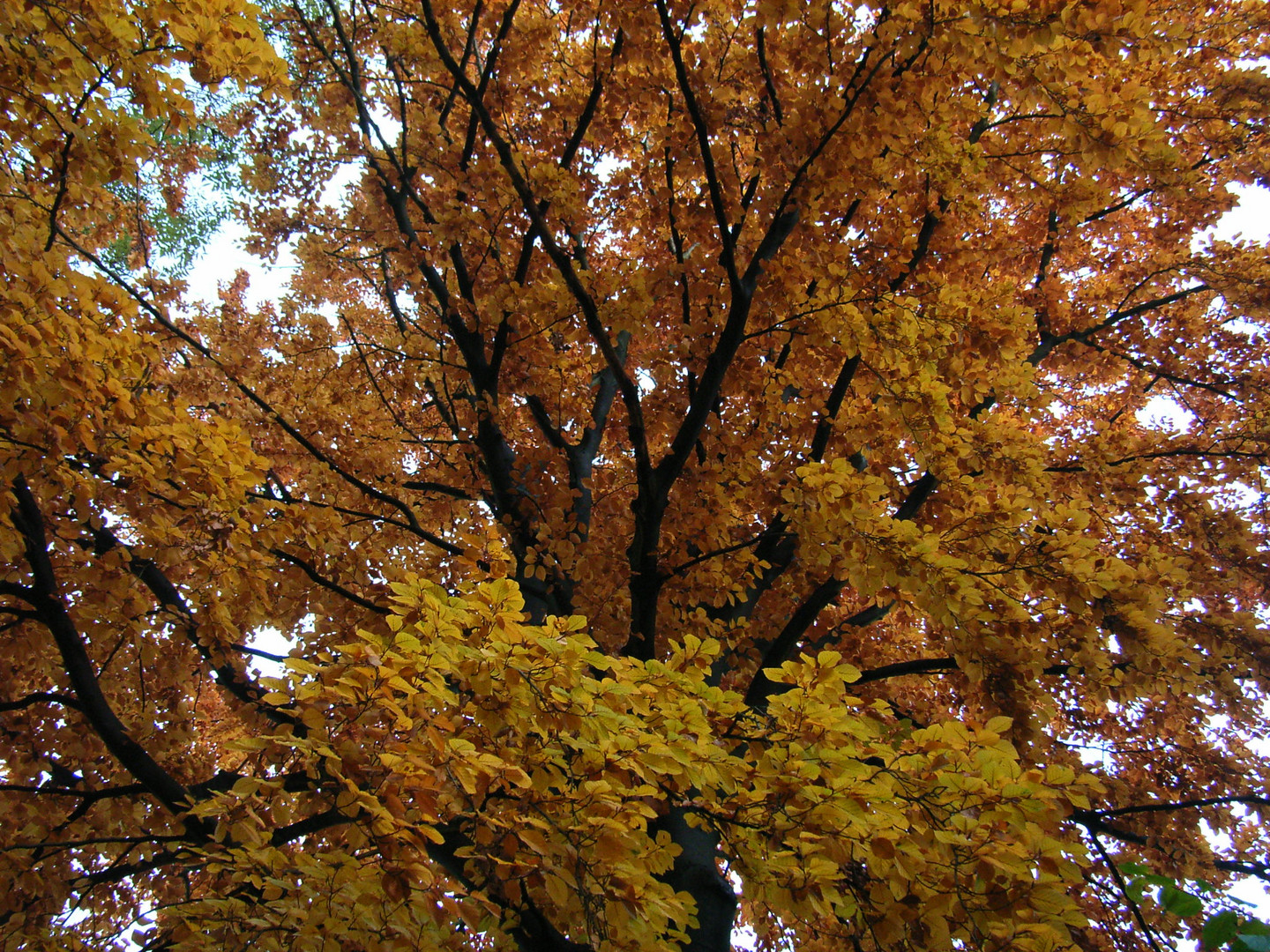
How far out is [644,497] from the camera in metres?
4.05

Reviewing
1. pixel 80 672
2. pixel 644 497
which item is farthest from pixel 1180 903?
pixel 80 672

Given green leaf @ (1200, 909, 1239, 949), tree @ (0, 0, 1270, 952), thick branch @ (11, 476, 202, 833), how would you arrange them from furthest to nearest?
thick branch @ (11, 476, 202, 833)
tree @ (0, 0, 1270, 952)
green leaf @ (1200, 909, 1239, 949)

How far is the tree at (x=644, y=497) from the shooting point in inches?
77.7

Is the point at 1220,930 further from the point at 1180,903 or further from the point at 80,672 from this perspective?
the point at 80,672

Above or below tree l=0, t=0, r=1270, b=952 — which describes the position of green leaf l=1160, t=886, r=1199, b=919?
below

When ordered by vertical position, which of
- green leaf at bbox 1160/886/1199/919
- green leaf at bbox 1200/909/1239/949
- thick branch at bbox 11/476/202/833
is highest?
thick branch at bbox 11/476/202/833

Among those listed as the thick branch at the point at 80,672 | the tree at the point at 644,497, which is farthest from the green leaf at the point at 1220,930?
the thick branch at the point at 80,672

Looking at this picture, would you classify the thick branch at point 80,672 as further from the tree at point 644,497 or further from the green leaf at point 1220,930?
the green leaf at point 1220,930

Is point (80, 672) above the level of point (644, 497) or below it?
below

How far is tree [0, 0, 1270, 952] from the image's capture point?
6.47ft

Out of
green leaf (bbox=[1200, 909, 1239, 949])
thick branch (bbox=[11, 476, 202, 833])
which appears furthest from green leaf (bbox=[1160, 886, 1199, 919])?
thick branch (bbox=[11, 476, 202, 833])

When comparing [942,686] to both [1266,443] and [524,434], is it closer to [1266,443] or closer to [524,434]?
[1266,443]

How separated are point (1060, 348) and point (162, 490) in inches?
265

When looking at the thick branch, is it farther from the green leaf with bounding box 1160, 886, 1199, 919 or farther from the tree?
the green leaf with bounding box 1160, 886, 1199, 919
